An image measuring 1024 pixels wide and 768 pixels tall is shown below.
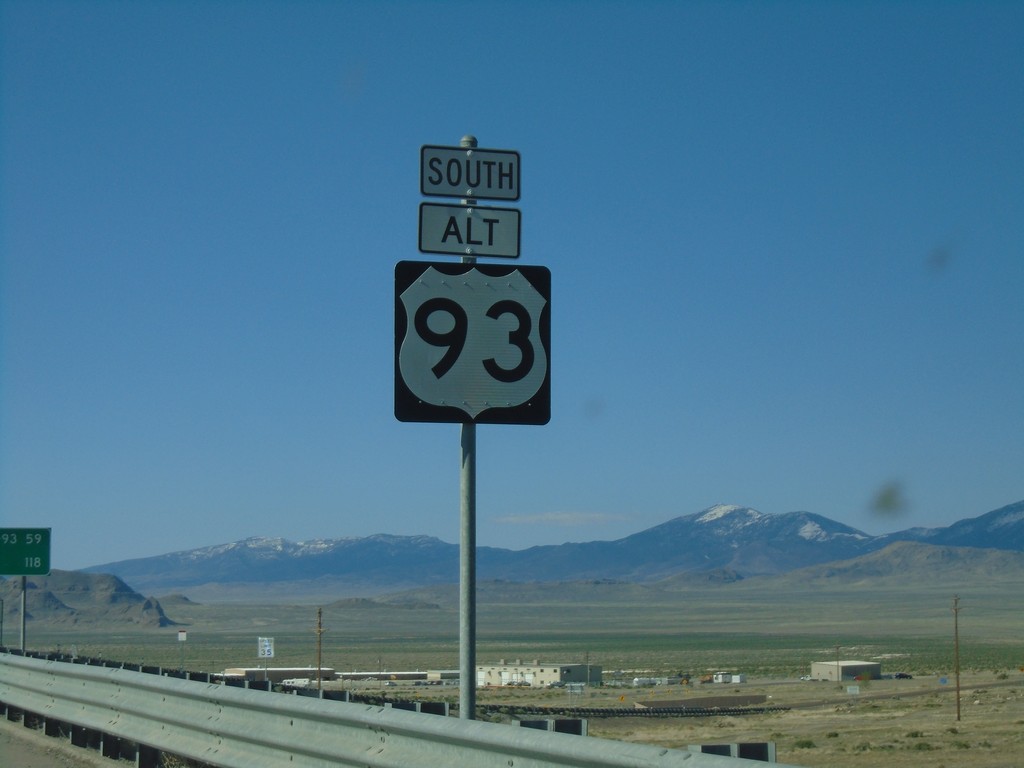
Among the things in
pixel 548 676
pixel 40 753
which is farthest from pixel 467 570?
pixel 548 676

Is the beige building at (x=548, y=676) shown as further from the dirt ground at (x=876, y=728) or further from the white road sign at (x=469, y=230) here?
the white road sign at (x=469, y=230)

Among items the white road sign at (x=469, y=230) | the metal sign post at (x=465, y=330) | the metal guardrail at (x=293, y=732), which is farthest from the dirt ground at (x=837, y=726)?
the white road sign at (x=469, y=230)

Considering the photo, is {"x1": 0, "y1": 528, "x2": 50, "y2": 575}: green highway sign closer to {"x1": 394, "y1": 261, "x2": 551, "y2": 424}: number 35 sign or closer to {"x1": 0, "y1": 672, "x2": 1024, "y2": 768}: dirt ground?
{"x1": 0, "y1": 672, "x2": 1024, "y2": 768}: dirt ground

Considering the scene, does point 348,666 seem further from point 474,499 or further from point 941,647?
point 474,499

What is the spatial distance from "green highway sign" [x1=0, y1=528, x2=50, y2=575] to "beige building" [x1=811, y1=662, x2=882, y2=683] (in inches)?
→ 2901

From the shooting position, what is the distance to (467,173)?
761 cm

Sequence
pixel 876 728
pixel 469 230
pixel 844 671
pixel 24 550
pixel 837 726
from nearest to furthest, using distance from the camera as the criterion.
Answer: pixel 469 230
pixel 24 550
pixel 876 728
pixel 837 726
pixel 844 671

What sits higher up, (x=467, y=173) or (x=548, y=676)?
(x=467, y=173)

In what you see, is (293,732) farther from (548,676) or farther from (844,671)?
(844,671)

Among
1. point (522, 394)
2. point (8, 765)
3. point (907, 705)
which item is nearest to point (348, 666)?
point (907, 705)

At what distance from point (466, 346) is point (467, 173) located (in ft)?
3.26

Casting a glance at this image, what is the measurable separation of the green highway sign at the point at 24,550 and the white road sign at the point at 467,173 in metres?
21.5

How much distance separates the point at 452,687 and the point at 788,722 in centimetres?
3632

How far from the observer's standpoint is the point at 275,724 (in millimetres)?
8992
